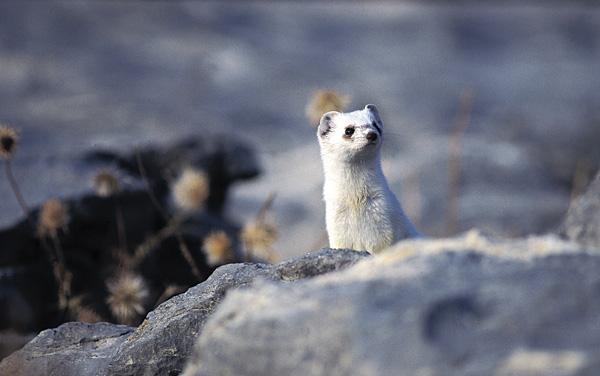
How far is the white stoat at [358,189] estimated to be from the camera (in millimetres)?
3906

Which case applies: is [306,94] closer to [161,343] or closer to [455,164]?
[455,164]

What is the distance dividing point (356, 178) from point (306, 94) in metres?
10.0

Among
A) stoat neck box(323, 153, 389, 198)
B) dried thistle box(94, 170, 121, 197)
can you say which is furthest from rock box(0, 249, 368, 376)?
dried thistle box(94, 170, 121, 197)

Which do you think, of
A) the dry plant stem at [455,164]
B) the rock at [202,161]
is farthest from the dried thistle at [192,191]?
the dry plant stem at [455,164]

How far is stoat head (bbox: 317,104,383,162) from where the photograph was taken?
4078mm

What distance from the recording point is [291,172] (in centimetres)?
973

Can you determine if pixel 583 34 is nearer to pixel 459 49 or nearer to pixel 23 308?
pixel 459 49

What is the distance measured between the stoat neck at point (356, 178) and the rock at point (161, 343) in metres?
1.10

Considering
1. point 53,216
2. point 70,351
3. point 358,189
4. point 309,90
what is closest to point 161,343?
point 70,351

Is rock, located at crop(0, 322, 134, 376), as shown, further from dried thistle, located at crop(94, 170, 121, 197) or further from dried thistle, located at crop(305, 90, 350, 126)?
dried thistle, located at crop(305, 90, 350, 126)

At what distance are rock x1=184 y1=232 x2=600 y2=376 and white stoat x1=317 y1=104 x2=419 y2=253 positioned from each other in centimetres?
180

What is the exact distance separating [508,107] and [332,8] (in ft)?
19.1

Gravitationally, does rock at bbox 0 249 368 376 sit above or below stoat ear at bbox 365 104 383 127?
below

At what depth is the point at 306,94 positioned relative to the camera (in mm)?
14008
